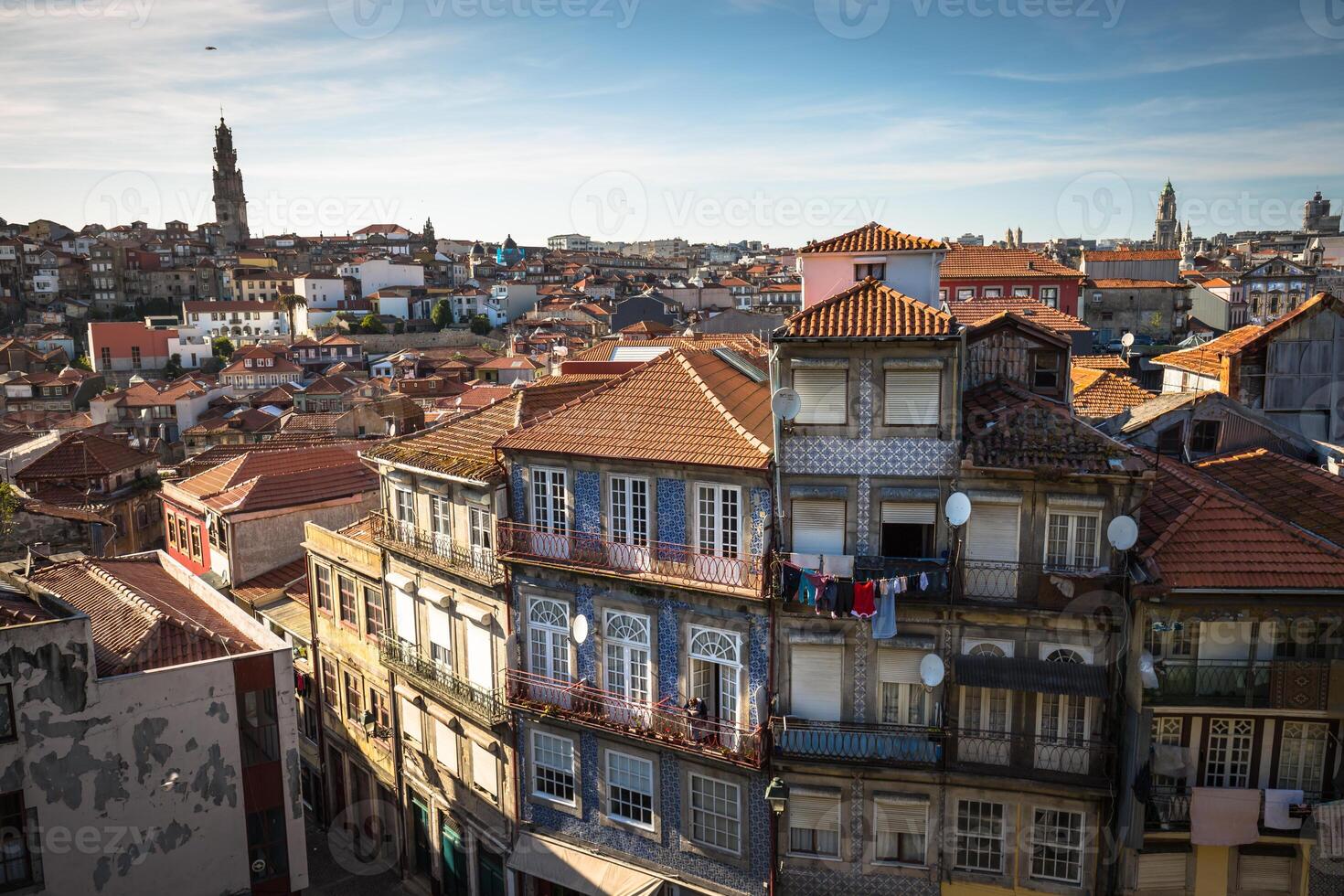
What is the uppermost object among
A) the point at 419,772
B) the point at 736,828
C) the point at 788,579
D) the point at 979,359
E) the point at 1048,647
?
the point at 979,359

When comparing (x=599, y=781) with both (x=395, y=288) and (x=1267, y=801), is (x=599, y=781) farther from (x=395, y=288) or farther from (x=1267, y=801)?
(x=395, y=288)

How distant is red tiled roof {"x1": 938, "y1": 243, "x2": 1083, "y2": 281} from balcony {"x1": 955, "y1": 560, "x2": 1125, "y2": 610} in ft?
116

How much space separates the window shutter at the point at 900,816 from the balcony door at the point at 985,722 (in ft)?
4.46

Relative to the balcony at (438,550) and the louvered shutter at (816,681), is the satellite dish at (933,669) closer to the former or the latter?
the louvered shutter at (816,681)

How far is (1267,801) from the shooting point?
16.7 m

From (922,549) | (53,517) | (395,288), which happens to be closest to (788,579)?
(922,549)

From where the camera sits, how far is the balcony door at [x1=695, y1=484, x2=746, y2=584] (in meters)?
19.1

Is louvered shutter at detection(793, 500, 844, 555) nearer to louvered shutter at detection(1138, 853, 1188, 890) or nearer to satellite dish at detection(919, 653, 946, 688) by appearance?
satellite dish at detection(919, 653, 946, 688)

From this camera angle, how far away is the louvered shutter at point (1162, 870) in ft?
57.1

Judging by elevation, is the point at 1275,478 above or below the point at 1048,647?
above

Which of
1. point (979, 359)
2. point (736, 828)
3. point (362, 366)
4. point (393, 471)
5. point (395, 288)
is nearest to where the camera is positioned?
point (736, 828)

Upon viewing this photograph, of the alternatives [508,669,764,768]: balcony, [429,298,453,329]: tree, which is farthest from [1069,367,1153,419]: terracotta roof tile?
[429,298,453,329]: tree

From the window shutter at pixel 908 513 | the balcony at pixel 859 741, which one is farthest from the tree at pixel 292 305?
the window shutter at pixel 908 513

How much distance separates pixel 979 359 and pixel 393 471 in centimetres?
1473
